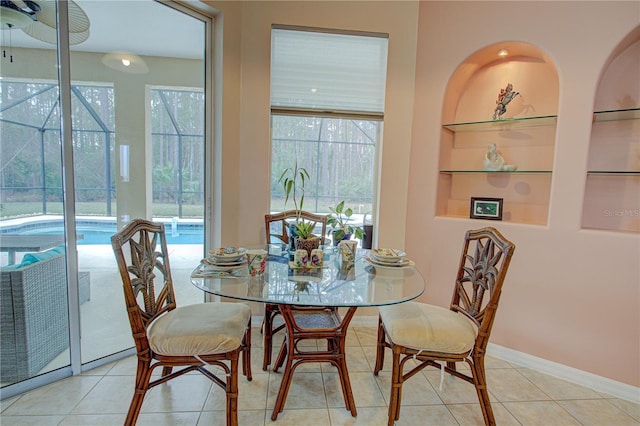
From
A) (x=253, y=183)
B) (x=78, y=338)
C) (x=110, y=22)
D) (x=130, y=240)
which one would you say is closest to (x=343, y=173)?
(x=253, y=183)

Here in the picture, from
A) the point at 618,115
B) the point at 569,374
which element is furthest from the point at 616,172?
the point at 569,374

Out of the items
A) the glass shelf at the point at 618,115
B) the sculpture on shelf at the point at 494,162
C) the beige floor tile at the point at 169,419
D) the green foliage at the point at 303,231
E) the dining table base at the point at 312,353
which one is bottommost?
the beige floor tile at the point at 169,419

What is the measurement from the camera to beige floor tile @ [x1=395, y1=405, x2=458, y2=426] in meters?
1.76

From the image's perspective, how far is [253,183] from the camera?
270cm

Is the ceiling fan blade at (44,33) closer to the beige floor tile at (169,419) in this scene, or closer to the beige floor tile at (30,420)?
the beige floor tile at (30,420)

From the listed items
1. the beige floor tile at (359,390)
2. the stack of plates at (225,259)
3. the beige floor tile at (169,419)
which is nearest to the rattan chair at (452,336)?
the beige floor tile at (359,390)

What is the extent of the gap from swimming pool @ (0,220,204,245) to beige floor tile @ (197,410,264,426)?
1344mm

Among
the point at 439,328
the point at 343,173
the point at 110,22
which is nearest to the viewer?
the point at 439,328

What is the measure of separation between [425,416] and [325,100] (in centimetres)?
235

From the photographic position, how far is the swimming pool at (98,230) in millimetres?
1941

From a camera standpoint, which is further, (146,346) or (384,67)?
(384,67)

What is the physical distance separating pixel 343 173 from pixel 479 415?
2024mm

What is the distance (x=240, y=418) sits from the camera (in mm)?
1732

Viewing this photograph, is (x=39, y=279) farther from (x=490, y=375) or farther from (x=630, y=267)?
(x=630, y=267)
